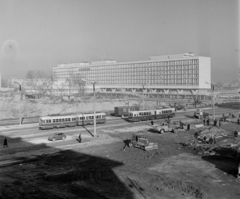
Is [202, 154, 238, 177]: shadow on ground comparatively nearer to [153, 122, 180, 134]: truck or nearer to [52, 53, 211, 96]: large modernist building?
[153, 122, 180, 134]: truck

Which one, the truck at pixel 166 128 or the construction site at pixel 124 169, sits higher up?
the truck at pixel 166 128

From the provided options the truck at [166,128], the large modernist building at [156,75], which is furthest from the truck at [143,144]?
the large modernist building at [156,75]

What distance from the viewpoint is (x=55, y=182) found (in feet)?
67.4

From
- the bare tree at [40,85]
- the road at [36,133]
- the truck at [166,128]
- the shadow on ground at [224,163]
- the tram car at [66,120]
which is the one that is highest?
the bare tree at [40,85]

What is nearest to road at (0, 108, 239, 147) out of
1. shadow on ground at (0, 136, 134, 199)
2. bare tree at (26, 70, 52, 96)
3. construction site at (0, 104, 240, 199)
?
construction site at (0, 104, 240, 199)

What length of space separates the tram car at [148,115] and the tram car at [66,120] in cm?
641

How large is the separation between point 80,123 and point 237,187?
3435cm

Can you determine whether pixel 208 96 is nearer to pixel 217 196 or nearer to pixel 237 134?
pixel 237 134

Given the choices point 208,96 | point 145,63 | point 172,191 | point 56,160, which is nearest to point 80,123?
point 56,160

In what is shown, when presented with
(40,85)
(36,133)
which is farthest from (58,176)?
(40,85)

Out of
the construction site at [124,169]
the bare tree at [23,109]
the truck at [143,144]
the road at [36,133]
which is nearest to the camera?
the construction site at [124,169]

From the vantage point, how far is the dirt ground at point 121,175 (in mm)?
18375

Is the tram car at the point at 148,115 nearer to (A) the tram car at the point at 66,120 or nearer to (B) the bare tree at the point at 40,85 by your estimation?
(A) the tram car at the point at 66,120

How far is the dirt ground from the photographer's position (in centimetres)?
1838
